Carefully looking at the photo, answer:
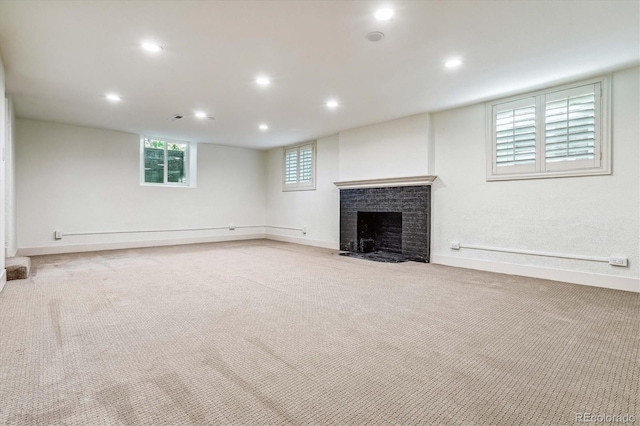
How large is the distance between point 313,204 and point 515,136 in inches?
171

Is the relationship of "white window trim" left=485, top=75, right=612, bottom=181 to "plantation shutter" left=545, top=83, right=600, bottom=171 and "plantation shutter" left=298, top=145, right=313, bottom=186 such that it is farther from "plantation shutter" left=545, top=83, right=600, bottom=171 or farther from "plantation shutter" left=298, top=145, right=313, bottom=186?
"plantation shutter" left=298, top=145, right=313, bottom=186

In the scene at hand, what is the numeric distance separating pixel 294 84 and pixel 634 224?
4.15 m

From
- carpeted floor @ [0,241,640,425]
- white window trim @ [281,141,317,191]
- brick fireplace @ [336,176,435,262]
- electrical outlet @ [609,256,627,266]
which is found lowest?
carpeted floor @ [0,241,640,425]

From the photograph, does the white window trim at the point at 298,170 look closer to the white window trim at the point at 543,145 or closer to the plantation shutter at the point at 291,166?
the plantation shutter at the point at 291,166

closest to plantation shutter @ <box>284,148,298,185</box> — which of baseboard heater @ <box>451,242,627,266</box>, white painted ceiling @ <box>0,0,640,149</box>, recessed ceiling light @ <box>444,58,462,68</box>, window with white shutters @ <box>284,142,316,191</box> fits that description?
window with white shutters @ <box>284,142,316,191</box>

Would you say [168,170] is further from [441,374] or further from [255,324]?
[441,374]

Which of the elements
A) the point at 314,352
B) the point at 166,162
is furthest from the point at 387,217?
the point at 166,162

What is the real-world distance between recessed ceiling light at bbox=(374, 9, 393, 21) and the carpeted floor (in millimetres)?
2403

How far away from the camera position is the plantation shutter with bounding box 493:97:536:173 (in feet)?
14.4

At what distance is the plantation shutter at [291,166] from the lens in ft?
27.4

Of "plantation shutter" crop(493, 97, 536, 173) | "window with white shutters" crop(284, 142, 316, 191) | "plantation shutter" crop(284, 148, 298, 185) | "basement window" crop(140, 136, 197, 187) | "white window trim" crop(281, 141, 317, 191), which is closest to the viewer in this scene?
"plantation shutter" crop(493, 97, 536, 173)

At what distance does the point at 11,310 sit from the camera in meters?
2.87

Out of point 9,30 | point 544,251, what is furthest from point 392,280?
point 9,30

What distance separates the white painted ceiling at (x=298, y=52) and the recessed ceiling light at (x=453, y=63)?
0.21 ft
